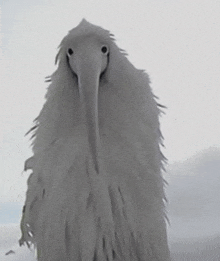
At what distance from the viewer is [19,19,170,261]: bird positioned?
10.7 feet

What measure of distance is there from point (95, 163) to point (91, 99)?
1.50 feet

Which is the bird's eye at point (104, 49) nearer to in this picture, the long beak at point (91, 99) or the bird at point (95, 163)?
the bird at point (95, 163)

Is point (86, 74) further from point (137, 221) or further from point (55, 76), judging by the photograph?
point (137, 221)

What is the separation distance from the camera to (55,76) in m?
3.46

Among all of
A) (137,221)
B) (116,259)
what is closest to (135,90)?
(137,221)

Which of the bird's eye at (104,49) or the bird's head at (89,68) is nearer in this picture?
the bird's head at (89,68)

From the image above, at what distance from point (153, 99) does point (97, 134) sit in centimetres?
61

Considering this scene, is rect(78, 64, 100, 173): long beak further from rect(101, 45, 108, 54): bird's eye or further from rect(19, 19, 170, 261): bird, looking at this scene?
rect(101, 45, 108, 54): bird's eye

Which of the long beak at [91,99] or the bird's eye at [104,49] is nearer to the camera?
the long beak at [91,99]

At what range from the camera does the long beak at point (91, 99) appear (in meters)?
3.16

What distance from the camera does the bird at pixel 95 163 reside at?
10.7 feet

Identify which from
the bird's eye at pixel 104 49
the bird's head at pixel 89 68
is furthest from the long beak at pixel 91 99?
the bird's eye at pixel 104 49

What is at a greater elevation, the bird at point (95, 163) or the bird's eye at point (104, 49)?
the bird's eye at point (104, 49)

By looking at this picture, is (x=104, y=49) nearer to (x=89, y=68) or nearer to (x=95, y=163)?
(x=89, y=68)
